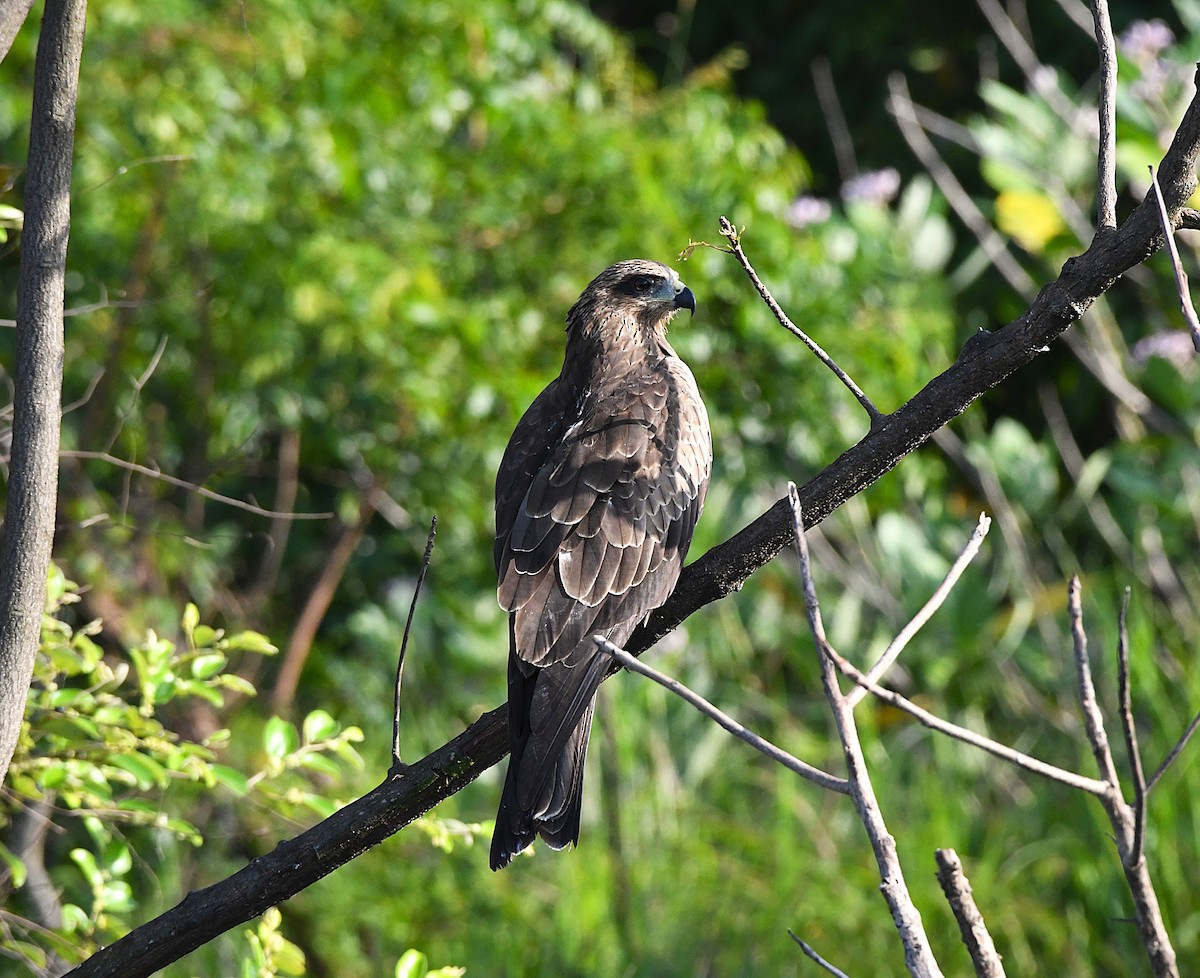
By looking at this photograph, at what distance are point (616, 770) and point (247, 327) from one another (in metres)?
1.97

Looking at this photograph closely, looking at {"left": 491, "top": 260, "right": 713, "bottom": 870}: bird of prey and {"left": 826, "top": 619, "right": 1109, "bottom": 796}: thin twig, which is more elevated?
{"left": 491, "top": 260, "right": 713, "bottom": 870}: bird of prey

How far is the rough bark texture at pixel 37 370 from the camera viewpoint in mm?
1910

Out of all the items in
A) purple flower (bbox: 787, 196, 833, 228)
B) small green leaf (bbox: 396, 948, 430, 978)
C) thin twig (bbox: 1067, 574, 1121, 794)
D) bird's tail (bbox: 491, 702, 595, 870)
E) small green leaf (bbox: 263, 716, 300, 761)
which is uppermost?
purple flower (bbox: 787, 196, 833, 228)

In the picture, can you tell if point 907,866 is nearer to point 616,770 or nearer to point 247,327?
point 616,770

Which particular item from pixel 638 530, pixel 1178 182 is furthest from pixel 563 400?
pixel 1178 182

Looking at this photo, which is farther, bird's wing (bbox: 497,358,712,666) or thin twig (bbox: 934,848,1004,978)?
bird's wing (bbox: 497,358,712,666)

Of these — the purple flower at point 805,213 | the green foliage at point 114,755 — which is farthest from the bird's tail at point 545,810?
the purple flower at point 805,213

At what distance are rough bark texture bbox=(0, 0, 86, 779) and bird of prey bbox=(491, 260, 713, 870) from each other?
814 mm

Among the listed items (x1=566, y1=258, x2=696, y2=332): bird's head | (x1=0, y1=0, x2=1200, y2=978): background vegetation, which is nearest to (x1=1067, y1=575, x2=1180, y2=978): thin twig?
(x1=566, y1=258, x2=696, y2=332): bird's head

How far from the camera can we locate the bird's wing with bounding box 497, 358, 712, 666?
2684 mm

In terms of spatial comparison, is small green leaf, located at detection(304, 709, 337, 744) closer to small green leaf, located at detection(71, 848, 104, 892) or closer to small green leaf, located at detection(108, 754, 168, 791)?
small green leaf, located at detection(108, 754, 168, 791)

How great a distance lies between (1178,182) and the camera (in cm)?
175

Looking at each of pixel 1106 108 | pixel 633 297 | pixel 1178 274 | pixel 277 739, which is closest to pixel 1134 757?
pixel 1178 274

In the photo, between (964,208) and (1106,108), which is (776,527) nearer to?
(1106,108)
